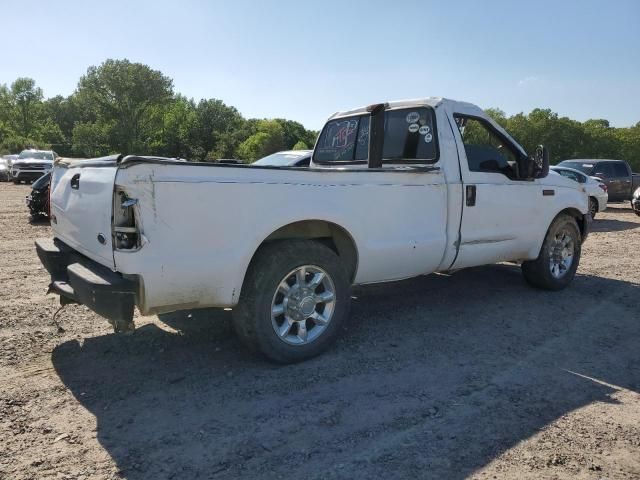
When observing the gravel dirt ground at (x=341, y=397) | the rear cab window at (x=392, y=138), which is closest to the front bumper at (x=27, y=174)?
the gravel dirt ground at (x=341, y=397)

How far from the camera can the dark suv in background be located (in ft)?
56.5

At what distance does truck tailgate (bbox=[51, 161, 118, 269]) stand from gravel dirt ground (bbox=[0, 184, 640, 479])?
36.9 inches

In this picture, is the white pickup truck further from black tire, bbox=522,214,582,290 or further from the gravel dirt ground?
the gravel dirt ground

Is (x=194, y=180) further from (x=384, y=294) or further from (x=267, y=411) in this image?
(x=384, y=294)

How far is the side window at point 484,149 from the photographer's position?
509cm

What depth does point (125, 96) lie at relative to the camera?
7012cm

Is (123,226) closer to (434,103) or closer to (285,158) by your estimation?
(434,103)

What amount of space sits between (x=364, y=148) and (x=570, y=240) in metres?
2.81

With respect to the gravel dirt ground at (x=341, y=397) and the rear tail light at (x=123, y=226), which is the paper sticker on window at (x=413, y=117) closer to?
the gravel dirt ground at (x=341, y=397)

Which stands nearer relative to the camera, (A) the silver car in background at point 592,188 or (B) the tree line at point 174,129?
(A) the silver car in background at point 592,188

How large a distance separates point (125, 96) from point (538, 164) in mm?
73214

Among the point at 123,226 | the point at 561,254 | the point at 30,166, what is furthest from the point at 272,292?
the point at 30,166

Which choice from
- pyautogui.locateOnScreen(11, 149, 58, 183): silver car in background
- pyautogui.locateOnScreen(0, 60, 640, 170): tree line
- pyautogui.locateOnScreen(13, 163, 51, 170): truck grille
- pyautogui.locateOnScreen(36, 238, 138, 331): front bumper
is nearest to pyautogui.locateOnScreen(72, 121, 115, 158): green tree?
pyautogui.locateOnScreen(0, 60, 640, 170): tree line

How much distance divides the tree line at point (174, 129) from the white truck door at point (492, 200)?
54047mm
